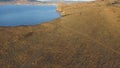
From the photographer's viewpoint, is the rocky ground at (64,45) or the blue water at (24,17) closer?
the rocky ground at (64,45)

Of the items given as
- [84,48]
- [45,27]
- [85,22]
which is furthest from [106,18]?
[84,48]

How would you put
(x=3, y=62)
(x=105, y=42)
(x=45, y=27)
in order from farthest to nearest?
(x=45, y=27)
(x=105, y=42)
(x=3, y=62)

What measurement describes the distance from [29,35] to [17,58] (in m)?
8.69

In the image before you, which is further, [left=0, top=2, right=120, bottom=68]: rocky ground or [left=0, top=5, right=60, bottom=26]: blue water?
[left=0, top=5, right=60, bottom=26]: blue water

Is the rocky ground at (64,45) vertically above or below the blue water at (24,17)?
above

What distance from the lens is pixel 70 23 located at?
4231 cm

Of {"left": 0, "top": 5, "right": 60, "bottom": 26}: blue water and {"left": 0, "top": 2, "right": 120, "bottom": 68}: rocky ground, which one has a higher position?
→ {"left": 0, "top": 2, "right": 120, "bottom": 68}: rocky ground

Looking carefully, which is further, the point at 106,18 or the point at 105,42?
the point at 106,18

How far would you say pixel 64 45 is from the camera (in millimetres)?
30266

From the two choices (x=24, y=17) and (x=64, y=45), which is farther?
(x=24, y=17)

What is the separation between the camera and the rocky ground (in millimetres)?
24672

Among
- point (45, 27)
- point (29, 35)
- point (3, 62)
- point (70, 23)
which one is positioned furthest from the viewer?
point (70, 23)

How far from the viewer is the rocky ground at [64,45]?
2467 cm

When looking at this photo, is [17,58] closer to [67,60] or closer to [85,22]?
[67,60]
